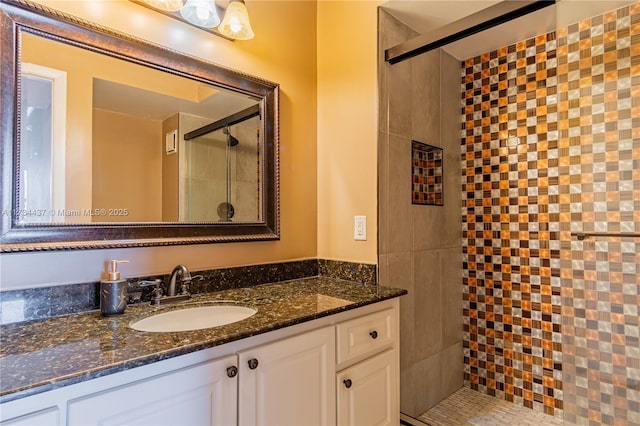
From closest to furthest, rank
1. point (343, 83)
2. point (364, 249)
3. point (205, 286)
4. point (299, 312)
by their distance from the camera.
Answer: point (299, 312)
point (205, 286)
point (364, 249)
point (343, 83)

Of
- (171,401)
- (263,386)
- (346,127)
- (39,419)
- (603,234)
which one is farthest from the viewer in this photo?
(346,127)

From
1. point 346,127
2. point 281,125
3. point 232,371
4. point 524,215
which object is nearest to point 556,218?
point 524,215

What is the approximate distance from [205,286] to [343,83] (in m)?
1.25

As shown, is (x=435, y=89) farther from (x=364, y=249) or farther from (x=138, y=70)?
(x=138, y=70)

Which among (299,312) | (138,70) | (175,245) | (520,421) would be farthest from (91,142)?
(520,421)

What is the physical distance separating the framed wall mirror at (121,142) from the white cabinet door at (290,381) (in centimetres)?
63

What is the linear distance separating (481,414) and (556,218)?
123 centimetres

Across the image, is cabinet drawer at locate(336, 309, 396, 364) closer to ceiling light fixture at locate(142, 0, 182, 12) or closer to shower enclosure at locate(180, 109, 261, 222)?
shower enclosure at locate(180, 109, 261, 222)

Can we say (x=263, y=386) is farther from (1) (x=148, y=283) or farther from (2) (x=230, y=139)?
(2) (x=230, y=139)

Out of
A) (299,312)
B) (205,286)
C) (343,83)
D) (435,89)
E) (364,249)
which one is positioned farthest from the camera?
(435,89)

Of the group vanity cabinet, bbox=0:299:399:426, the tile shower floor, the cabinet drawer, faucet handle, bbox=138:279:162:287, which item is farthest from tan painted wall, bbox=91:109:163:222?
the tile shower floor

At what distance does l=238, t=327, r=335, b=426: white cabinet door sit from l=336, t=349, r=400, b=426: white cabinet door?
66mm

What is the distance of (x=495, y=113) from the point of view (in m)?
2.34

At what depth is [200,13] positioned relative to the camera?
1.44 metres
